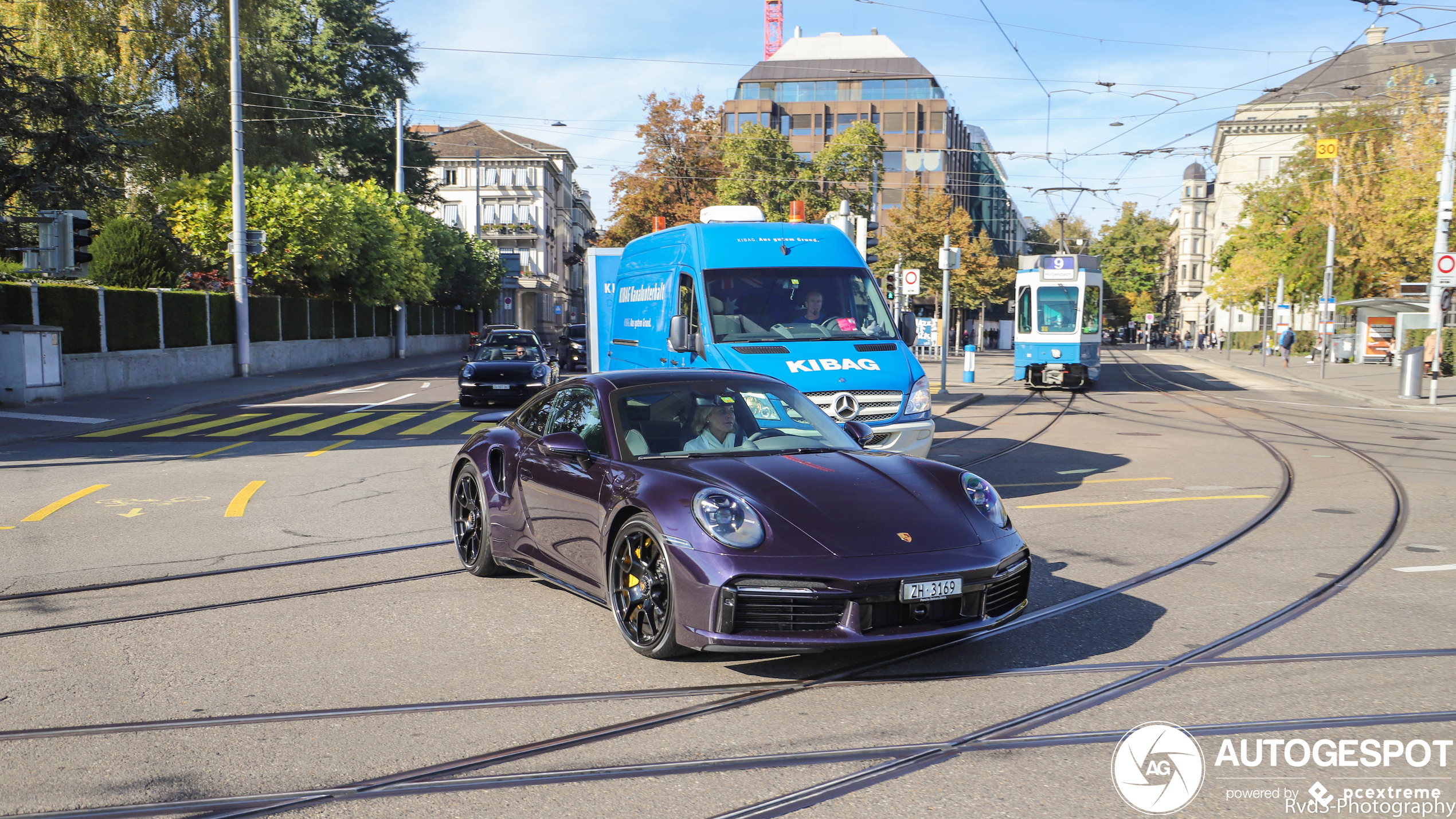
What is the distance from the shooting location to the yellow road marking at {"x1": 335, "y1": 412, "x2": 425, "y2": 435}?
17406 millimetres

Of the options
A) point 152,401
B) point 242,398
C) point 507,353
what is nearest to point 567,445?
point 507,353

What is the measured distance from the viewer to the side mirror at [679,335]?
1120cm

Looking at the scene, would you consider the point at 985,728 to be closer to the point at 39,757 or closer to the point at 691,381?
the point at 691,381

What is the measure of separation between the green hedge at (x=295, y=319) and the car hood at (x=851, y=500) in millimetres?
32711

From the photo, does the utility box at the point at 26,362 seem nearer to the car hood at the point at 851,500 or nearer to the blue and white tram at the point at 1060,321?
the car hood at the point at 851,500

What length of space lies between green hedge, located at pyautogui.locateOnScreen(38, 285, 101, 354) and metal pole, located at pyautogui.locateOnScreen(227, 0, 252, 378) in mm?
6265

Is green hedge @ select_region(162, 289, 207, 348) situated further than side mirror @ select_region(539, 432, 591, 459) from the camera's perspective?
Answer: Yes

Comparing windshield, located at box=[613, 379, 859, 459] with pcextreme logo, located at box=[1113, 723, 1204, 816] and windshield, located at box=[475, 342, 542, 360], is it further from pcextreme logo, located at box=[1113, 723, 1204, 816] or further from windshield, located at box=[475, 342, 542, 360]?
windshield, located at box=[475, 342, 542, 360]

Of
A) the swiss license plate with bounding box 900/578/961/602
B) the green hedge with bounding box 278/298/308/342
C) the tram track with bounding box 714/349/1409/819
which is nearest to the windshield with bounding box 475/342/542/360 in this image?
the green hedge with bounding box 278/298/308/342

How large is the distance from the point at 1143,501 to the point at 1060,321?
64.6 feet

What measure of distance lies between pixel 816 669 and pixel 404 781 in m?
1.95

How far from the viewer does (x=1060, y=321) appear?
28922 mm

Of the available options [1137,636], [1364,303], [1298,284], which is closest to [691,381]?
[1137,636]

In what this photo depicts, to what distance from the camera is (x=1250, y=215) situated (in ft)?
198
